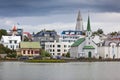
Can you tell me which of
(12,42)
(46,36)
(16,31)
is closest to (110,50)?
(12,42)

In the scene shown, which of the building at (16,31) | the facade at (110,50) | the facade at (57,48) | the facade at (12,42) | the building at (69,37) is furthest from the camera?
the building at (16,31)

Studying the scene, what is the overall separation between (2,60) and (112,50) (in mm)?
32314

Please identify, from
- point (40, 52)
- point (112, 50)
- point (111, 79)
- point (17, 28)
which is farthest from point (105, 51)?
point (111, 79)

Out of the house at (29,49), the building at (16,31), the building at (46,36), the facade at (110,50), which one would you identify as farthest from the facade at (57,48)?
the building at (16,31)

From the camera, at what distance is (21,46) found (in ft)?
401

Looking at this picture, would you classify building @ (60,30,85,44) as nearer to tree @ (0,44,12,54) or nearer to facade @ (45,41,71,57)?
facade @ (45,41,71,57)

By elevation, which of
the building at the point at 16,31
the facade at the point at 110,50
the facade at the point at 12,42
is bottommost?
the facade at the point at 110,50

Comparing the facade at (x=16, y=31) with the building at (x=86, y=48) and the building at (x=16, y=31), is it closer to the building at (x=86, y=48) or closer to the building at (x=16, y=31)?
the building at (x=16, y=31)

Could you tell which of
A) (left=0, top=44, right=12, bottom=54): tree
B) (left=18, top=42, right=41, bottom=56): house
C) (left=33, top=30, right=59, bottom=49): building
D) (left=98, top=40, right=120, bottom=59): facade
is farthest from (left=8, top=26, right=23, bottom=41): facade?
(left=98, top=40, right=120, bottom=59): facade

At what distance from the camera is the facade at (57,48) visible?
13088 cm

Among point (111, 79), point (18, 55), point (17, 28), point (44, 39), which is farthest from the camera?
point (17, 28)

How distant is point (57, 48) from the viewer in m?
131

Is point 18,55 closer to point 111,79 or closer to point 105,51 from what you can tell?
point 105,51

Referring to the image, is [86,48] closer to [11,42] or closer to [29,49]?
[29,49]
